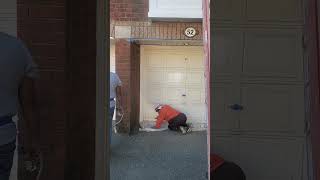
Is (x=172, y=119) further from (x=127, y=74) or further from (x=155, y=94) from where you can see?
(x=127, y=74)

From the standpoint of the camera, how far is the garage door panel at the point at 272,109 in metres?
4.47

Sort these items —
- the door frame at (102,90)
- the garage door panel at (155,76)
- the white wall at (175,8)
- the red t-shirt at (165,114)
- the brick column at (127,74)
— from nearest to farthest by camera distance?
the door frame at (102,90)
the white wall at (175,8)
the brick column at (127,74)
the red t-shirt at (165,114)
the garage door panel at (155,76)

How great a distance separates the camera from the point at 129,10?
1123cm

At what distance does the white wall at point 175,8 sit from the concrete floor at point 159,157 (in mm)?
2916

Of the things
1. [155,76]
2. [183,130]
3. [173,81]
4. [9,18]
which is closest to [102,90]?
[9,18]

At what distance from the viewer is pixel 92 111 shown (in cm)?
396

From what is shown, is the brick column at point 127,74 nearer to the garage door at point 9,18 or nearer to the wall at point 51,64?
the garage door at point 9,18

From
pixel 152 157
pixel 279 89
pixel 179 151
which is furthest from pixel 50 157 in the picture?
pixel 179 151

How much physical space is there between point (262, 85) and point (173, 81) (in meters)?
8.40

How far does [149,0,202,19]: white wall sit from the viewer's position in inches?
439

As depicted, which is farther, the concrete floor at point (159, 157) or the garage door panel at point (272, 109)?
the concrete floor at point (159, 157)

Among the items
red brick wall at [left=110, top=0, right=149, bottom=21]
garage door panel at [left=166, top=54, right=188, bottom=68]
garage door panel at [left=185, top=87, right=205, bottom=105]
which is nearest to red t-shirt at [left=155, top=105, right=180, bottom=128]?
garage door panel at [left=185, top=87, right=205, bottom=105]

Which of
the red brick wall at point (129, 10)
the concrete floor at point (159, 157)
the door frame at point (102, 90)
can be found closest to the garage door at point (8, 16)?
the door frame at point (102, 90)

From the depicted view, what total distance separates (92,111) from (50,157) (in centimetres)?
60
